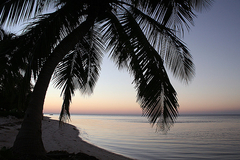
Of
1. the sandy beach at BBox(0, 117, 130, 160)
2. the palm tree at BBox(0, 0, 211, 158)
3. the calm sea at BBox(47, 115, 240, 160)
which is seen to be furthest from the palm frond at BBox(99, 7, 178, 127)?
the sandy beach at BBox(0, 117, 130, 160)

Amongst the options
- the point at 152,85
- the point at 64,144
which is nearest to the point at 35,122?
the point at 152,85

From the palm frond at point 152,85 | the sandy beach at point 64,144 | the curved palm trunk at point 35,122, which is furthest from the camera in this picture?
the sandy beach at point 64,144

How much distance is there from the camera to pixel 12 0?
3.84 meters

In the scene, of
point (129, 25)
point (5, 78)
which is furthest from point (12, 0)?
point (129, 25)

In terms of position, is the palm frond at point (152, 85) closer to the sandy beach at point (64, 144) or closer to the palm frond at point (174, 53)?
the palm frond at point (174, 53)

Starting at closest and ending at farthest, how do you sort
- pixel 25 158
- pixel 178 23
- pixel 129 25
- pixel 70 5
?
pixel 25 158 < pixel 70 5 < pixel 129 25 < pixel 178 23

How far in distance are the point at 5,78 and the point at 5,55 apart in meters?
0.60

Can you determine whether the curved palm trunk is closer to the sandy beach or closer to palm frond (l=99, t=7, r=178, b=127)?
palm frond (l=99, t=7, r=178, b=127)

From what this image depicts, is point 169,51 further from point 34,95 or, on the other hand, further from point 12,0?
point 12,0

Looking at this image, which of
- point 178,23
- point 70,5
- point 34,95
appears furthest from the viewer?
point 178,23

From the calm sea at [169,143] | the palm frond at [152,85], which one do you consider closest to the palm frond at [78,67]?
the palm frond at [152,85]

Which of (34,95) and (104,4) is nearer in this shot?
(34,95)

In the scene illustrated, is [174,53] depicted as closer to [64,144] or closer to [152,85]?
[152,85]

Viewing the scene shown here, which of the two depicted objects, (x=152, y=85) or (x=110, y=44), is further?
(x=110, y=44)
